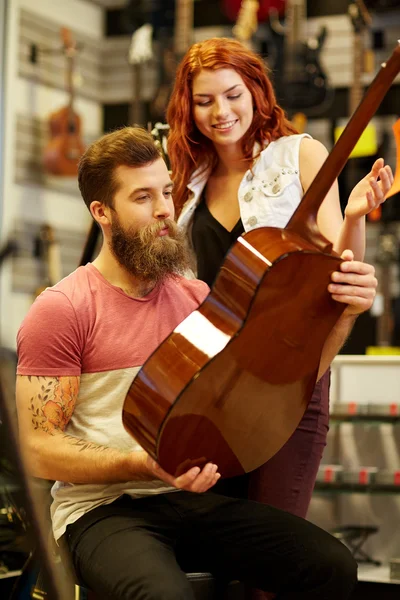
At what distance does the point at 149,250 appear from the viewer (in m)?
2.02

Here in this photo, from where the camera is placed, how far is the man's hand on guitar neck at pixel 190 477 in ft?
5.48

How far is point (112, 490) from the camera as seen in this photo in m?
1.92

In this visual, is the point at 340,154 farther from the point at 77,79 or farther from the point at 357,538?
the point at 77,79

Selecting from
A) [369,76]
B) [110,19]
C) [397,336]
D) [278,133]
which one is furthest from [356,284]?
[110,19]

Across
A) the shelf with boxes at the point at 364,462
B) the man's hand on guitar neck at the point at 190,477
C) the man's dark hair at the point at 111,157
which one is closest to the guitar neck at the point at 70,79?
the shelf with boxes at the point at 364,462

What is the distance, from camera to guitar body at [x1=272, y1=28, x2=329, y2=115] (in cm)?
638

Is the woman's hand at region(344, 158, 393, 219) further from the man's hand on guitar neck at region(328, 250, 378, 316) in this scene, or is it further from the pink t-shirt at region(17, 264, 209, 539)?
the pink t-shirt at region(17, 264, 209, 539)

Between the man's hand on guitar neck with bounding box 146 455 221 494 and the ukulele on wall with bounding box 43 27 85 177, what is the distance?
5.30 meters

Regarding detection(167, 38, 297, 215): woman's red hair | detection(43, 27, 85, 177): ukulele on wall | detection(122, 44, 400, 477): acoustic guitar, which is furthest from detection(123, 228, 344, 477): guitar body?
detection(43, 27, 85, 177): ukulele on wall

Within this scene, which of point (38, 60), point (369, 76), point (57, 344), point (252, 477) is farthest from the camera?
point (38, 60)

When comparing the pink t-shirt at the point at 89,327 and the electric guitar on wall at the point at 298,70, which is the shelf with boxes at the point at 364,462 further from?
the electric guitar on wall at the point at 298,70

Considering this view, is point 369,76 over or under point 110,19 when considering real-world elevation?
under

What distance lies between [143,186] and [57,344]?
0.41 metres

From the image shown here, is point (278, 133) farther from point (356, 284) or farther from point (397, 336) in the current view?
point (397, 336)
